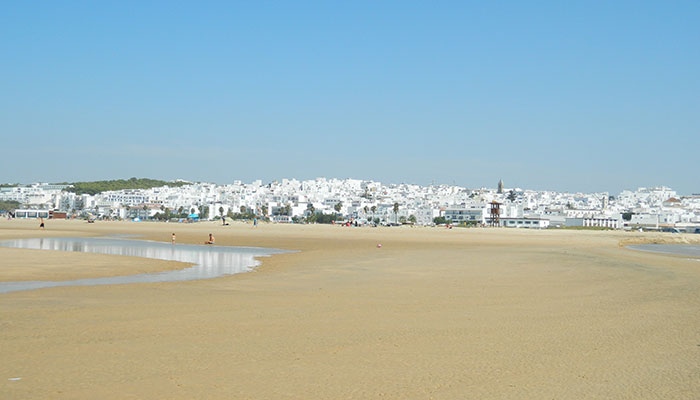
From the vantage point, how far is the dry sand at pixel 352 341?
572cm

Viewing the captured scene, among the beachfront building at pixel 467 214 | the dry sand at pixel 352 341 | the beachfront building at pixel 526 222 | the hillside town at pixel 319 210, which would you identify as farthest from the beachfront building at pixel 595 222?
the dry sand at pixel 352 341

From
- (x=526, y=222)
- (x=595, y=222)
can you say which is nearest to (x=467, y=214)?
(x=526, y=222)

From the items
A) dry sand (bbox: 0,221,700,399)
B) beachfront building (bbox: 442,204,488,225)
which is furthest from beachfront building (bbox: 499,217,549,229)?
dry sand (bbox: 0,221,700,399)

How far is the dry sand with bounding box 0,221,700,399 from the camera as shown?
18.8 ft

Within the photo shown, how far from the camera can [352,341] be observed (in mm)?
7656

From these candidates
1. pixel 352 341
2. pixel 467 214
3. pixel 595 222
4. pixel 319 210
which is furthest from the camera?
pixel 319 210

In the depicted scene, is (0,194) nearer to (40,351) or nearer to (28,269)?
(28,269)

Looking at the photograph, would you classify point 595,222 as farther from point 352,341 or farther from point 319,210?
point 352,341

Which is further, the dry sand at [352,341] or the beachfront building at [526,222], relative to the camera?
the beachfront building at [526,222]

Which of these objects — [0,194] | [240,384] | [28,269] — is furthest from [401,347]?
[0,194]

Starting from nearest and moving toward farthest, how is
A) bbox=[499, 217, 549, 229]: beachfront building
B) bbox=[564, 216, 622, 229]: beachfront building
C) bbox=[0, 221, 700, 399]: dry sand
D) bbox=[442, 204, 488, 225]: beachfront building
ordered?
bbox=[0, 221, 700, 399]: dry sand → bbox=[499, 217, 549, 229]: beachfront building → bbox=[564, 216, 622, 229]: beachfront building → bbox=[442, 204, 488, 225]: beachfront building

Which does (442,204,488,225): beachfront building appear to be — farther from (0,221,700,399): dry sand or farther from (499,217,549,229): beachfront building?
(0,221,700,399): dry sand

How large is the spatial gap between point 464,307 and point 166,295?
17.8 feet

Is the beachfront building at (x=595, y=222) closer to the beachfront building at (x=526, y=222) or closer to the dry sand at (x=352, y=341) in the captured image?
the beachfront building at (x=526, y=222)
